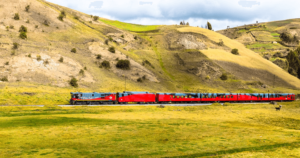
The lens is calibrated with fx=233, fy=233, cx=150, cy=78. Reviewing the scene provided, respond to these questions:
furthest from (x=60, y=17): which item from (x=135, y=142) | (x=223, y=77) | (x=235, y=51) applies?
(x=135, y=142)

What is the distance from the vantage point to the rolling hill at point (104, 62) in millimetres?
69812

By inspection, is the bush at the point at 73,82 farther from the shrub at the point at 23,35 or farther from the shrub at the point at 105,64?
the shrub at the point at 23,35

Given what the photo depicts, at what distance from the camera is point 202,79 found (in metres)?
110

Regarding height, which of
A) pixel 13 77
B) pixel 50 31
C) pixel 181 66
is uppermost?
pixel 50 31

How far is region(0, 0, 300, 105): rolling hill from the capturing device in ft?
229

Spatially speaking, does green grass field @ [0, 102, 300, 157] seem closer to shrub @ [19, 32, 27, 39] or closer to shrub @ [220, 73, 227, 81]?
shrub @ [19, 32, 27, 39]

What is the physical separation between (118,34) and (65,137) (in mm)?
115343

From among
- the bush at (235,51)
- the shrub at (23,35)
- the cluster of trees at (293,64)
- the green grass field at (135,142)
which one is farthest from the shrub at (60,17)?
the cluster of trees at (293,64)

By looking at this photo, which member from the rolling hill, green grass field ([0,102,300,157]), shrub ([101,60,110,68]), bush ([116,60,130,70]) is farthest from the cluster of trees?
green grass field ([0,102,300,157])

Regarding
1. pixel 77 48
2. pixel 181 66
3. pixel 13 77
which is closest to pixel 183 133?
pixel 13 77

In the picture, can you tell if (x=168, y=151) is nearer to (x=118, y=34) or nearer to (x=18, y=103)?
(x=18, y=103)

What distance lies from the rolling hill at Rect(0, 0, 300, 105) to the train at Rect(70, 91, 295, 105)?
24.8 feet

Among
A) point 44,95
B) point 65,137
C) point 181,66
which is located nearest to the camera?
point 65,137

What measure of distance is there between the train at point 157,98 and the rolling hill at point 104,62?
7.57 m
